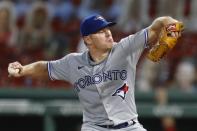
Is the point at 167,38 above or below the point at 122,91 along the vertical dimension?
above

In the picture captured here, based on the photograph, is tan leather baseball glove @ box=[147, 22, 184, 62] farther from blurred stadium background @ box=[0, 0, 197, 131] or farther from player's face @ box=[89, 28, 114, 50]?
blurred stadium background @ box=[0, 0, 197, 131]

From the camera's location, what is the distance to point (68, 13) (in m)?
11.4

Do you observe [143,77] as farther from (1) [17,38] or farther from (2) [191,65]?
(1) [17,38]

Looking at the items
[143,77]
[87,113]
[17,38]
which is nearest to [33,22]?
[17,38]

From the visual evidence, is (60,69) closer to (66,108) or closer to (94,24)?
(94,24)

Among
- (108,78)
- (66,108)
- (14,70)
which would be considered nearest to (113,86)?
(108,78)

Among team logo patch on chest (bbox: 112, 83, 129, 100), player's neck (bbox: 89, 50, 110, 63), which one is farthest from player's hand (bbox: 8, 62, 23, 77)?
team logo patch on chest (bbox: 112, 83, 129, 100)

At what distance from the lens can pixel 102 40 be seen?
18.5 feet

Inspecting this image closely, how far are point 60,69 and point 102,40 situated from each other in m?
0.60

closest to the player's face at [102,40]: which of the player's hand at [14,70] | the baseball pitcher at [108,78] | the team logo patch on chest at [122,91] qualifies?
the baseball pitcher at [108,78]

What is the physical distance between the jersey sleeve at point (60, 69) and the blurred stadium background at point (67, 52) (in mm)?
3080

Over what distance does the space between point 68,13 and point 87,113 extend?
227 inches

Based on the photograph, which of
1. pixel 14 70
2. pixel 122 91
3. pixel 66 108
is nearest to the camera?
pixel 122 91

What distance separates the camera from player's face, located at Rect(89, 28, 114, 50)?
5621mm
